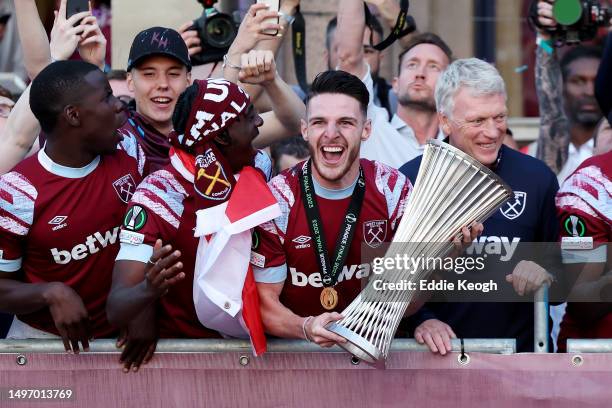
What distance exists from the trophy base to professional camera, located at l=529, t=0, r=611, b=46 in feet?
9.48

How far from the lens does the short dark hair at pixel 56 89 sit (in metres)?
5.31

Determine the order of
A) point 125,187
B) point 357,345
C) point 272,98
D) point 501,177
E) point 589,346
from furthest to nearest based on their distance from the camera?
point 272,98 → point 501,177 → point 125,187 → point 589,346 → point 357,345

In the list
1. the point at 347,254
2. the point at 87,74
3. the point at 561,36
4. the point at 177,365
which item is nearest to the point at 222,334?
the point at 177,365

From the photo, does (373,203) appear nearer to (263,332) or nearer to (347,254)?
(347,254)

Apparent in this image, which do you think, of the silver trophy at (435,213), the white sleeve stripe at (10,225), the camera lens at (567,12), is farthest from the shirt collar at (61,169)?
the camera lens at (567,12)

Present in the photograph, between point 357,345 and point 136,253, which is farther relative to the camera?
point 136,253

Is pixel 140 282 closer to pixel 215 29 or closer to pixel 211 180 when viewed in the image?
pixel 211 180

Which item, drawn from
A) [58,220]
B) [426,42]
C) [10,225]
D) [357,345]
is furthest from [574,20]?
[10,225]

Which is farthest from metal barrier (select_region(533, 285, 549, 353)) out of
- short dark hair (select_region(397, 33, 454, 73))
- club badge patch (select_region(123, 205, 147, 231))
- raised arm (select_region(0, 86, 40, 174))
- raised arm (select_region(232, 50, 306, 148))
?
short dark hair (select_region(397, 33, 454, 73))

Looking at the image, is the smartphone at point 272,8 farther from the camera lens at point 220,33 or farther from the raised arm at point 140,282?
the raised arm at point 140,282

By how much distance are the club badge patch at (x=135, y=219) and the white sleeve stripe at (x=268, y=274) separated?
1.51 feet

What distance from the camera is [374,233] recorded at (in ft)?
16.5

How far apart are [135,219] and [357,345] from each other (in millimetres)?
1024

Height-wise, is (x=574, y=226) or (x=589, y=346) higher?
(x=574, y=226)
